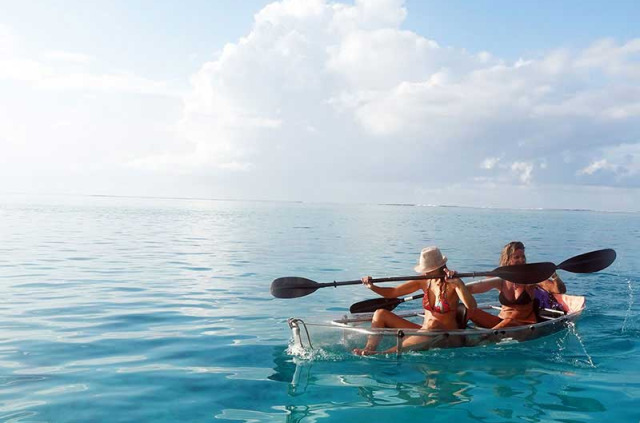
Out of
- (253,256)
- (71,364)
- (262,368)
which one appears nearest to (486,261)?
(253,256)

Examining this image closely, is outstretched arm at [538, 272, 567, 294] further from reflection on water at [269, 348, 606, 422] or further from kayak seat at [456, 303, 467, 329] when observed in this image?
kayak seat at [456, 303, 467, 329]

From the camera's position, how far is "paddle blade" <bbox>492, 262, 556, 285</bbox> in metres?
9.01

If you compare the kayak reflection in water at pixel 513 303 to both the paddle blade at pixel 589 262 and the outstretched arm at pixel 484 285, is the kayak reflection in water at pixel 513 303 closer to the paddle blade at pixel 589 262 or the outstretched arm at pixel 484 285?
the outstretched arm at pixel 484 285

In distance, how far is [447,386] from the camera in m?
6.92

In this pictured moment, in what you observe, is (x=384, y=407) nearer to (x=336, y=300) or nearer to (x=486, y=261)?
(x=336, y=300)

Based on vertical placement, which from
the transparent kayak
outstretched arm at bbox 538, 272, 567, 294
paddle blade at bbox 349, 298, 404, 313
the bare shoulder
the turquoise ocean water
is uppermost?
the bare shoulder

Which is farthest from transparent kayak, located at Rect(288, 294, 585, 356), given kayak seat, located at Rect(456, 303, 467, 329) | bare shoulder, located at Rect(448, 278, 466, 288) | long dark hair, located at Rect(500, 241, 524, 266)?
long dark hair, located at Rect(500, 241, 524, 266)

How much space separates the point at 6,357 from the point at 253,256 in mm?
14984

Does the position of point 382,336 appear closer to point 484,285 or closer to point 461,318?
point 461,318

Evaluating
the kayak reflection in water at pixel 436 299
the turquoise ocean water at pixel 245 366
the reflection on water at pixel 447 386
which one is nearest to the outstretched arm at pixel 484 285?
the turquoise ocean water at pixel 245 366

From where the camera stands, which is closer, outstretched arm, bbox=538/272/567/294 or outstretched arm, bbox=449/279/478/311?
outstretched arm, bbox=449/279/478/311

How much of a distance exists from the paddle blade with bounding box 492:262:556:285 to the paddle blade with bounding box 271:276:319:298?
3168 mm

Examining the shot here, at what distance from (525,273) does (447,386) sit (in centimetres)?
306

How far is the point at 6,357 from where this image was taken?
25.9 feet
